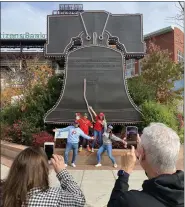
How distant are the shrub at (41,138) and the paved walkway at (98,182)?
71.7 inches

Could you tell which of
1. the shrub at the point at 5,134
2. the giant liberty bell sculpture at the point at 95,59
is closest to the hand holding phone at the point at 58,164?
the giant liberty bell sculpture at the point at 95,59

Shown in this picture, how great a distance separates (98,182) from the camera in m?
7.46

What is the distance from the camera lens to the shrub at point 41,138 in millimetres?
11023

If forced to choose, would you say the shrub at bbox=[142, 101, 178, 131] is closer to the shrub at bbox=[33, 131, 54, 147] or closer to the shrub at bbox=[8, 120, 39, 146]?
the shrub at bbox=[33, 131, 54, 147]

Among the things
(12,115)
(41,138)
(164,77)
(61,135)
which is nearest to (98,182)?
(61,135)

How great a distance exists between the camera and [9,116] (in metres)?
15.2

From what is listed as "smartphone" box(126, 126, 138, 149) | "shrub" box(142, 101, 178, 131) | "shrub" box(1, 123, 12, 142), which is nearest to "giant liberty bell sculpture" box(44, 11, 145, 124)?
"shrub" box(142, 101, 178, 131)

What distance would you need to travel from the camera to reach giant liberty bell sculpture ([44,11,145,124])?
1226 cm

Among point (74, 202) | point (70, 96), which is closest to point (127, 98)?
point (70, 96)

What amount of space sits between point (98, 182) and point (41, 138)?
426 centimetres

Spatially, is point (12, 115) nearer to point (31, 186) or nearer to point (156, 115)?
point (156, 115)

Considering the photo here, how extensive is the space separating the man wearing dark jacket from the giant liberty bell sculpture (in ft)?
32.7

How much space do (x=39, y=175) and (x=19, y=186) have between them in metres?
0.16

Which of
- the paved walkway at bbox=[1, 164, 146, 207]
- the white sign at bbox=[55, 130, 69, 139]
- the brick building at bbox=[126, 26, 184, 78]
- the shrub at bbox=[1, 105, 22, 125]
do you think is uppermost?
the brick building at bbox=[126, 26, 184, 78]
